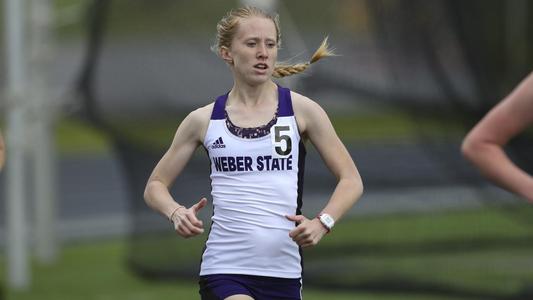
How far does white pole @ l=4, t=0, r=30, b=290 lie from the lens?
1402 centimetres

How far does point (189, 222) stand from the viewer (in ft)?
19.1

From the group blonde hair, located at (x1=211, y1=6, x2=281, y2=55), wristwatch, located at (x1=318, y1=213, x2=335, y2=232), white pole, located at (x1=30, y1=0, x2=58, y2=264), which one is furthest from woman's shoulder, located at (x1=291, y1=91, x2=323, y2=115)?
white pole, located at (x1=30, y1=0, x2=58, y2=264)

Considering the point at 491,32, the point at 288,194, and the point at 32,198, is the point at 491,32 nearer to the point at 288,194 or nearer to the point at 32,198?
the point at 288,194

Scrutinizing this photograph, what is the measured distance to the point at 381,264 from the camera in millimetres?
11742

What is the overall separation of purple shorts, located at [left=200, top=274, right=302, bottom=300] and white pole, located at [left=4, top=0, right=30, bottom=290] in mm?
8097

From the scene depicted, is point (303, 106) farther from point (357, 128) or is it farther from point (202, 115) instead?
point (357, 128)

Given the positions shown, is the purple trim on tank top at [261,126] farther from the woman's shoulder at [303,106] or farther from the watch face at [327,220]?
the watch face at [327,220]

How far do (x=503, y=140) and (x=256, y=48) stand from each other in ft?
3.48

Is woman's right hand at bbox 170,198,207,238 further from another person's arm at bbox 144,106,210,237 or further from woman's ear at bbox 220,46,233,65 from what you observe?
woman's ear at bbox 220,46,233,65

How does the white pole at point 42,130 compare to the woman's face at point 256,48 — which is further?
the white pole at point 42,130

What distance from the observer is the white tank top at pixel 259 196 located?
6.08 meters

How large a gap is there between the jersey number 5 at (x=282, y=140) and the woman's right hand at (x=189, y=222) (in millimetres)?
402

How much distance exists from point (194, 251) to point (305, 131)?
656 centimetres

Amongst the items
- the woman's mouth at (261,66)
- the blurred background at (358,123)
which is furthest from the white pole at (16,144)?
the woman's mouth at (261,66)
